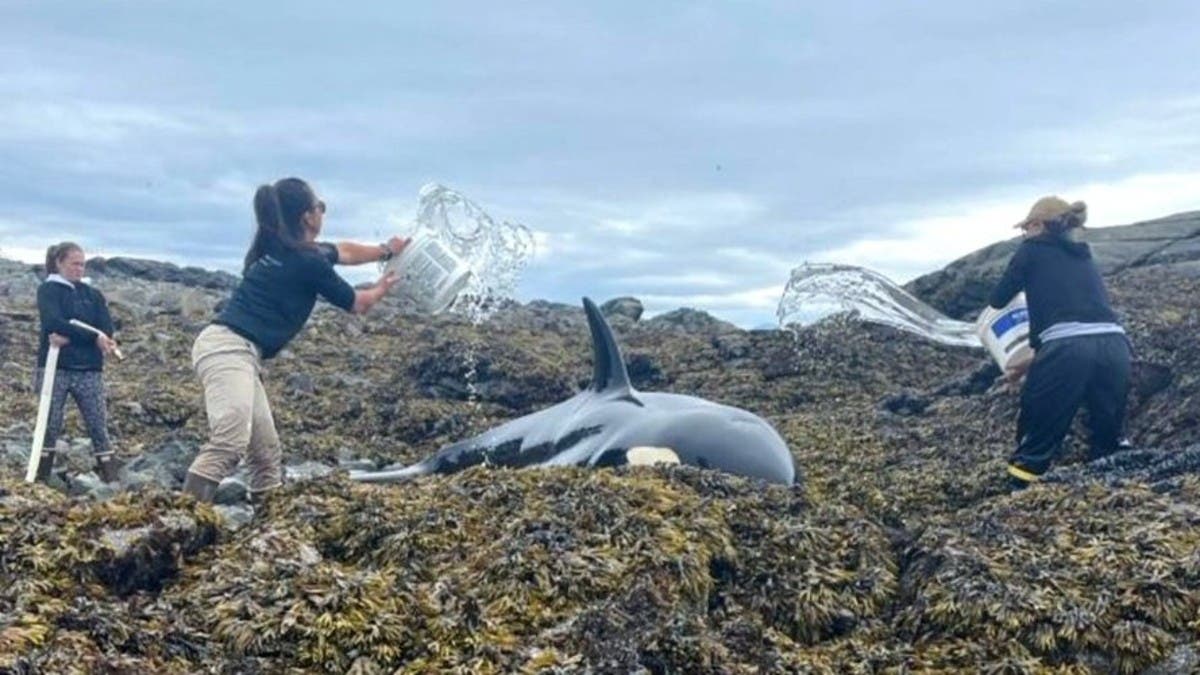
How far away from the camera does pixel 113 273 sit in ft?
107

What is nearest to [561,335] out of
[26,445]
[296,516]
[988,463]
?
[26,445]

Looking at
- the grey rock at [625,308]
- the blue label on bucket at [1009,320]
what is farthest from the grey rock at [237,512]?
the grey rock at [625,308]

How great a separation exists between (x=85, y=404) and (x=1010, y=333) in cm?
772

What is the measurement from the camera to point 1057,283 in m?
9.36

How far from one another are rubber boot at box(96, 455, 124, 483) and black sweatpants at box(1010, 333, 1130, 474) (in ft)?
23.0

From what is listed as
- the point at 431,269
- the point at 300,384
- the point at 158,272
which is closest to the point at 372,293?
the point at 431,269

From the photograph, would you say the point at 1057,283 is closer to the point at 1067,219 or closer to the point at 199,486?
the point at 1067,219

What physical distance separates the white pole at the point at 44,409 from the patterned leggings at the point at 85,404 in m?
0.09

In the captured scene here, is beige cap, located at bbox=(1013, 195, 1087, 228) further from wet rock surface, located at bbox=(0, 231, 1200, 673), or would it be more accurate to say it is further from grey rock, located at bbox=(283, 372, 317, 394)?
grey rock, located at bbox=(283, 372, 317, 394)

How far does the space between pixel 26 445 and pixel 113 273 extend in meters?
22.5

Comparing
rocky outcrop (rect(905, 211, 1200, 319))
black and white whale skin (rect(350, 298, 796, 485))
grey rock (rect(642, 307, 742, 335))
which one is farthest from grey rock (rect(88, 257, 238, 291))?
black and white whale skin (rect(350, 298, 796, 485))

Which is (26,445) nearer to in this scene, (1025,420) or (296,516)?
(296,516)

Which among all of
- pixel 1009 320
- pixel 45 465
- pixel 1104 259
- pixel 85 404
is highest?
pixel 1104 259

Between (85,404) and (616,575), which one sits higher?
(85,404)
